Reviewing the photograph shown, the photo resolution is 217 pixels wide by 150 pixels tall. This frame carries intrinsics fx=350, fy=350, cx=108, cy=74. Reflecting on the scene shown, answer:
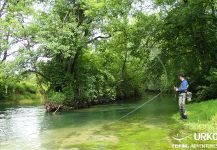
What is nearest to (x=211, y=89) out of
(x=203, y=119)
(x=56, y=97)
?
(x=203, y=119)

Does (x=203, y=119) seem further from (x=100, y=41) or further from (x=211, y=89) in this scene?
(x=100, y=41)

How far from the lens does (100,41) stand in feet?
117

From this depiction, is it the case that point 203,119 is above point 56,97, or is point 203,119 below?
below

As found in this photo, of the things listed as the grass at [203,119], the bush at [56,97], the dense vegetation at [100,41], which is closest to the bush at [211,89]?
the dense vegetation at [100,41]

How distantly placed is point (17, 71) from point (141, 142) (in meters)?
18.3

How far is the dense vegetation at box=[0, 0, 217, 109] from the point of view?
27.2 metres

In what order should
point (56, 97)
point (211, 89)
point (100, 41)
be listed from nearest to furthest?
point (211, 89) < point (56, 97) < point (100, 41)

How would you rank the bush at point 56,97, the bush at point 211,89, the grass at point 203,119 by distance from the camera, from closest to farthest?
the grass at point 203,119 → the bush at point 211,89 → the bush at point 56,97

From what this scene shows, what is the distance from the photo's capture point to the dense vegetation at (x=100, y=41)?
27.2 m

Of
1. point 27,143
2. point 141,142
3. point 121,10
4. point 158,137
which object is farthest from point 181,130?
point 121,10

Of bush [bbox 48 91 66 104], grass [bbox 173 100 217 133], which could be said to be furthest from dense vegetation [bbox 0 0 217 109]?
grass [bbox 173 100 217 133]

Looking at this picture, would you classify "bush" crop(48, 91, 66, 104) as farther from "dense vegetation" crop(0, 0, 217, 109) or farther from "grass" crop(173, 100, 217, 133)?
"grass" crop(173, 100, 217, 133)

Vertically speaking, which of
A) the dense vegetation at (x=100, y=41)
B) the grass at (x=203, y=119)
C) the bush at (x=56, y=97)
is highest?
the dense vegetation at (x=100, y=41)

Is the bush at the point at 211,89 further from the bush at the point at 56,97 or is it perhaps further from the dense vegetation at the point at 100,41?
the bush at the point at 56,97
